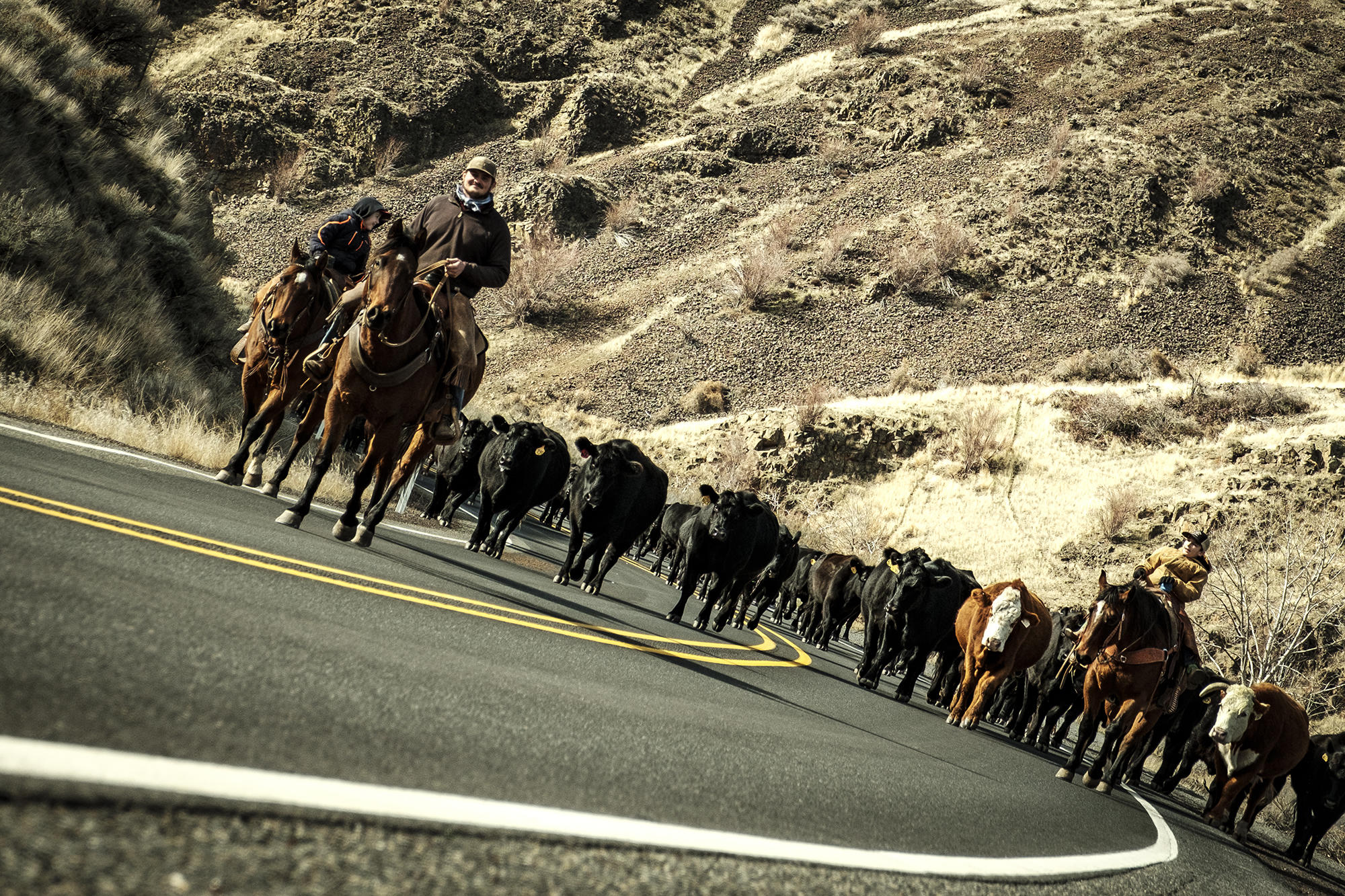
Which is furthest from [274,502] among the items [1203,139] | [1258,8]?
[1258,8]

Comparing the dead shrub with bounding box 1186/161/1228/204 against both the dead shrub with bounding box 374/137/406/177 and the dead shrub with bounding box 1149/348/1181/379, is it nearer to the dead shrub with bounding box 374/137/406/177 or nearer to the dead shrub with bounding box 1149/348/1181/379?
the dead shrub with bounding box 1149/348/1181/379

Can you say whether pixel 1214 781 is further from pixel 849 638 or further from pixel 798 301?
pixel 798 301

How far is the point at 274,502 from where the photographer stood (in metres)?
10.2

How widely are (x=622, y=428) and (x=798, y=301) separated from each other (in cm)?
1263

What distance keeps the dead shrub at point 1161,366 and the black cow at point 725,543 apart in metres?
33.2

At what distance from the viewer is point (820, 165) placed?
56.4m

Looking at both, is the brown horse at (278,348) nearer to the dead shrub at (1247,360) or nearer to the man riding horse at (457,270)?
the man riding horse at (457,270)

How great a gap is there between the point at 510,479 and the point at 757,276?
35033 millimetres

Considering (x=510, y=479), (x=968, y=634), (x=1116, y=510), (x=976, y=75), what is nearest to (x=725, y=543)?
(x=510, y=479)

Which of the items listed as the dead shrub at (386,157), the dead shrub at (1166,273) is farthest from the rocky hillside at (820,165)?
the dead shrub at (386,157)

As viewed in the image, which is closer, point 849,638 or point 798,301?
point 849,638

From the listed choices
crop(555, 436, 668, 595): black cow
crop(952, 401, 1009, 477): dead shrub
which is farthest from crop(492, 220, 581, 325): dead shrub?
crop(555, 436, 668, 595): black cow

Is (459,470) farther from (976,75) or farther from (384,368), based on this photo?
(976,75)

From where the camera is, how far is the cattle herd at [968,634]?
12.1 metres
